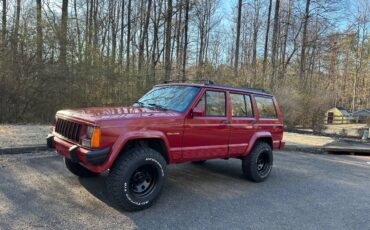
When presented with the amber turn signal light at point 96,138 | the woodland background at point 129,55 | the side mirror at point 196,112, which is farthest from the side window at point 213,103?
the woodland background at point 129,55

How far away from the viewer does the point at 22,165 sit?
638 centimetres

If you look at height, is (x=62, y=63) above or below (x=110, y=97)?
above

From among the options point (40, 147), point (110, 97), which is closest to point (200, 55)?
point (110, 97)

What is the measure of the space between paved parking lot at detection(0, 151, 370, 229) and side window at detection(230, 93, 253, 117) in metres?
1.42

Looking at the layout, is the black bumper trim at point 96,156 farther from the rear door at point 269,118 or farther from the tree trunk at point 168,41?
the tree trunk at point 168,41

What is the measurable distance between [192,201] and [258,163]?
2.25 metres

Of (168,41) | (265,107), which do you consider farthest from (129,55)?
(265,107)

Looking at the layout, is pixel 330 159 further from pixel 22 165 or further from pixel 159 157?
pixel 22 165

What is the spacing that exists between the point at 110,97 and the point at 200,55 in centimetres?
1681

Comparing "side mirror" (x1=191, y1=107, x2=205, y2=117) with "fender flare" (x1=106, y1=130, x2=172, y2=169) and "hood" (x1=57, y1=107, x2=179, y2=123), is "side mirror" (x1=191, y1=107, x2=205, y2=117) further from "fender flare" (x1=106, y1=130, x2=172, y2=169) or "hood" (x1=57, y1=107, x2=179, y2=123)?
"fender flare" (x1=106, y1=130, x2=172, y2=169)

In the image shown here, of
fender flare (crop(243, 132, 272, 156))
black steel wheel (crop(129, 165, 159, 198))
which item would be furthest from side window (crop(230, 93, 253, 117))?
black steel wheel (crop(129, 165, 159, 198))

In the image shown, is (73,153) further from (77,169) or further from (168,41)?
(168,41)

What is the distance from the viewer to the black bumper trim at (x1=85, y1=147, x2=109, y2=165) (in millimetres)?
4078

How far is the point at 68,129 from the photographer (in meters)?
4.75
